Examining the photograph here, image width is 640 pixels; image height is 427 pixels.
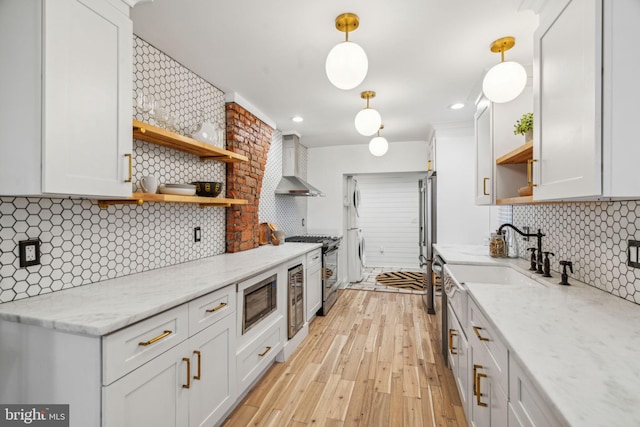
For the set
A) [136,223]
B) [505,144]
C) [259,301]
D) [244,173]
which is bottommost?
[259,301]

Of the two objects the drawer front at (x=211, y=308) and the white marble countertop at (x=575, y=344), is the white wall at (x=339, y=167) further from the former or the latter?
the white marble countertop at (x=575, y=344)

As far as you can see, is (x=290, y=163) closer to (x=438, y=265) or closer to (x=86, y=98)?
(x=438, y=265)

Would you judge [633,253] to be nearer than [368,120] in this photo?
Yes

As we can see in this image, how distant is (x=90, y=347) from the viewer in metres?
1.14

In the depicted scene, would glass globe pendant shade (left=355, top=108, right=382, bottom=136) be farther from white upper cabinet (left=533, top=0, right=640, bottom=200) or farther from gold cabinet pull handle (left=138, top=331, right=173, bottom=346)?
gold cabinet pull handle (left=138, top=331, right=173, bottom=346)

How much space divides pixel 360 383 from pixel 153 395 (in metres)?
1.55

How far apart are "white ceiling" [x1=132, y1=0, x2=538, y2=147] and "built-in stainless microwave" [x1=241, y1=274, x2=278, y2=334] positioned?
1.71 metres

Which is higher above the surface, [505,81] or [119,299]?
[505,81]

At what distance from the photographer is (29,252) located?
4.83 ft

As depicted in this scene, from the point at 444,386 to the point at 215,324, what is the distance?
175 centimetres

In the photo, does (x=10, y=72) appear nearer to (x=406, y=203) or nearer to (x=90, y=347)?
(x=90, y=347)

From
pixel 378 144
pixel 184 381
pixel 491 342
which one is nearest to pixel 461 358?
pixel 491 342

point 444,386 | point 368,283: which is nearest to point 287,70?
point 444,386

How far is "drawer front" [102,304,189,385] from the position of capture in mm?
1146
